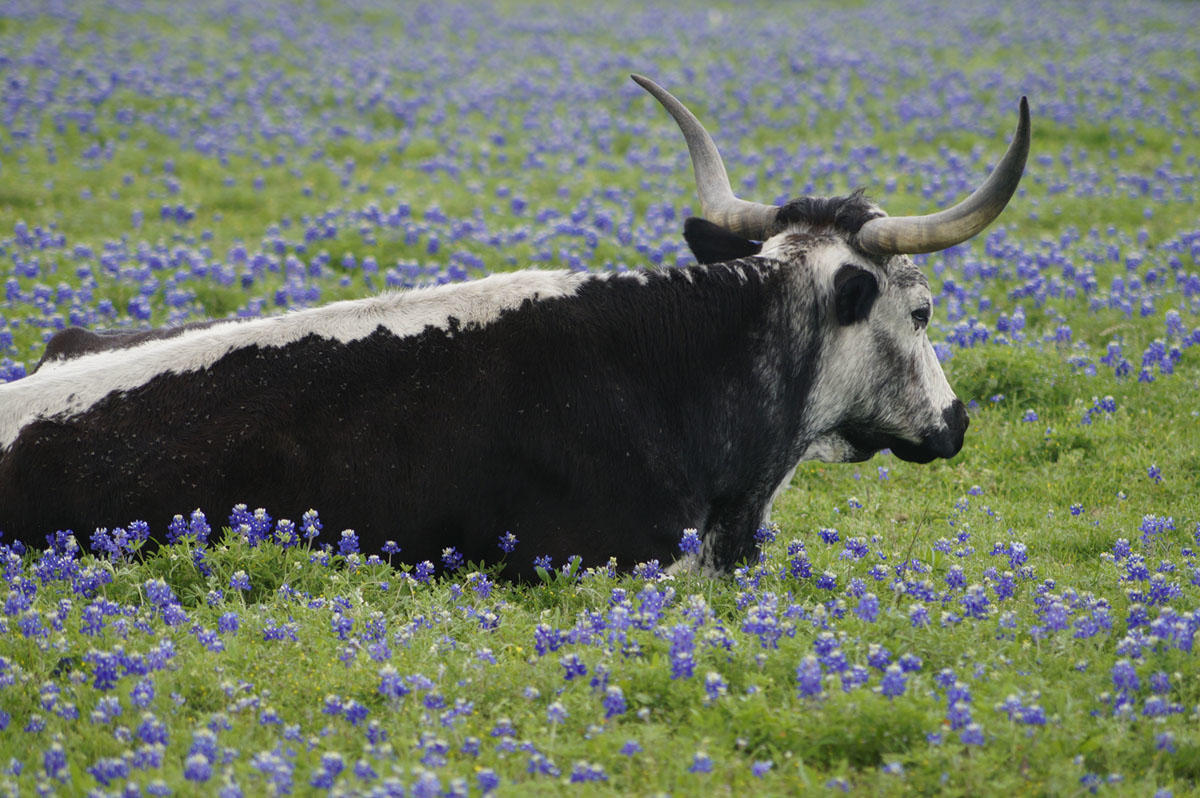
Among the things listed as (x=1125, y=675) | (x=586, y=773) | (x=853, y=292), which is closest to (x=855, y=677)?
(x=1125, y=675)

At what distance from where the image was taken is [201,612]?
18.9 ft

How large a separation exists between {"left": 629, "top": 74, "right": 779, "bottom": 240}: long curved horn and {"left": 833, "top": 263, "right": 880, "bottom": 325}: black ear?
82 cm

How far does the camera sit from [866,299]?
22.2 feet

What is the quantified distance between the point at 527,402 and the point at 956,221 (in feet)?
8.00

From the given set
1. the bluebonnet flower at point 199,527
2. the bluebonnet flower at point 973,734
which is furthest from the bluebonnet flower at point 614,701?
the bluebonnet flower at point 199,527

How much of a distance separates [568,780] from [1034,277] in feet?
29.8

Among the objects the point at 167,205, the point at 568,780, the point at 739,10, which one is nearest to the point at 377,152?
the point at 167,205

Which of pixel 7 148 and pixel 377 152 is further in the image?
pixel 377 152

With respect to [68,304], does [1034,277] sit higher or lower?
higher

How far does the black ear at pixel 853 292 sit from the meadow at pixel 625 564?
3.31 feet

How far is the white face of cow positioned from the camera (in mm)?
6836

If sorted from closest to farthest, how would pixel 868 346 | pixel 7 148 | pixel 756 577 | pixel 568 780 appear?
1. pixel 568 780
2. pixel 756 577
3. pixel 868 346
4. pixel 7 148

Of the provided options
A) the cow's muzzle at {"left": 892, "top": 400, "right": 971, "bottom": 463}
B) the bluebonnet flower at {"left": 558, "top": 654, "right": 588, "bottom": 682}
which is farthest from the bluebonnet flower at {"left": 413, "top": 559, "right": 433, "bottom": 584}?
the cow's muzzle at {"left": 892, "top": 400, "right": 971, "bottom": 463}

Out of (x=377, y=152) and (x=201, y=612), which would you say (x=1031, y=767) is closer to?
(x=201, y=612)
